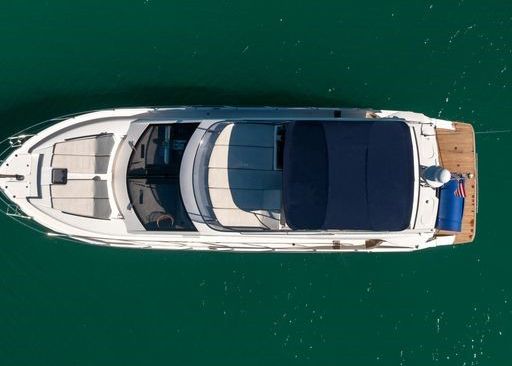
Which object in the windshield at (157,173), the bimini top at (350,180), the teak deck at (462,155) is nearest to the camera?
the bimini top at (350,180)

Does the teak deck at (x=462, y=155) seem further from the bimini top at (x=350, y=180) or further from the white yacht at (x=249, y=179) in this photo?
the bimini top at (x=350, y=180)

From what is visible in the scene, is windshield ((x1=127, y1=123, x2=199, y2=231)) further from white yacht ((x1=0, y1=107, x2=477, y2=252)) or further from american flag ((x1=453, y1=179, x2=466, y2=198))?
american flag ((x1=453, y1=179, x2=466, y2=198))

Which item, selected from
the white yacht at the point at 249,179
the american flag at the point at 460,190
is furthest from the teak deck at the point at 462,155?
the american flag at the point at 460,190

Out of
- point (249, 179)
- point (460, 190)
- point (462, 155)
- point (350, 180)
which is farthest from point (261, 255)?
point (462, 155)

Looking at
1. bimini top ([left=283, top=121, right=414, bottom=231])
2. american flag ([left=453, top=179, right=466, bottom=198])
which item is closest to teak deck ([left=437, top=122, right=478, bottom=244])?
american flag ([left=453, top=179, right=466, bottom=198])

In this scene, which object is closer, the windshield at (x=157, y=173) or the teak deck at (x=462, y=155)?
the windshield at (x=157, y=173)

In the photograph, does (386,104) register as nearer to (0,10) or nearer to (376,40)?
(376,40)

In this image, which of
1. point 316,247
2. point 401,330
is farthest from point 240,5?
point 401,330
